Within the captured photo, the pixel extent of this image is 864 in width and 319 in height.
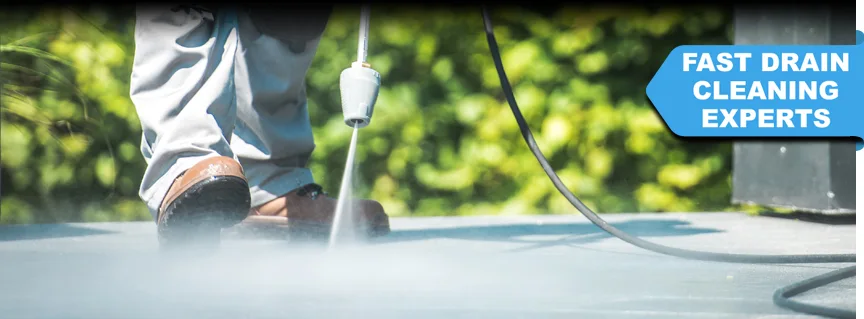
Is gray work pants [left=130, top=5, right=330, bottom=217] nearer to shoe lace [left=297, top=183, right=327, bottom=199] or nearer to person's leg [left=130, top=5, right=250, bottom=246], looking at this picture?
person's leg [left=130, top=5, right=250, bottom=246]

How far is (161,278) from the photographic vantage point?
1.34 metres

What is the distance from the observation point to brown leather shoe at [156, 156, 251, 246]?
142cm

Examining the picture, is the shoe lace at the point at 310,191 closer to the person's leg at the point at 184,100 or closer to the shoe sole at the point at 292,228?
the shoe sole at the point at 292,228

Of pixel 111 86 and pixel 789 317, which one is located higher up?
pixel 111 86

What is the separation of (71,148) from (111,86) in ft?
0.59

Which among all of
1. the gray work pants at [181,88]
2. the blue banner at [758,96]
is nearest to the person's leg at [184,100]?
the gray work pants at [181,88]

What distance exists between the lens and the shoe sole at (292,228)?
176 cm

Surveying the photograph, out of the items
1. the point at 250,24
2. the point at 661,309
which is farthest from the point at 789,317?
the point at 250,24

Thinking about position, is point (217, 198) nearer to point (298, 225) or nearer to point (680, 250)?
point (298, 225)

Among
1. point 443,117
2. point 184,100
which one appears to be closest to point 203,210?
point 184,100

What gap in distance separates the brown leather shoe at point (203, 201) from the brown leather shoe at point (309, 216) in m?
0.28

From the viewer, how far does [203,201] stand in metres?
1.43

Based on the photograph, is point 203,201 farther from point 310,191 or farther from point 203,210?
point 310,191

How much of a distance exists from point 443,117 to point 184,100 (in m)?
1.11
